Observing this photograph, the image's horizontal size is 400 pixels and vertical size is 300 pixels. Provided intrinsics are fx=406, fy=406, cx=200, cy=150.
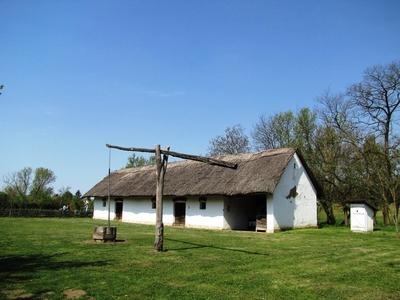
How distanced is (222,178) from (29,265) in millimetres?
18087

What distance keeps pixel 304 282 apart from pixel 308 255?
4.51 metres

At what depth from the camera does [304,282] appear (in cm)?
903

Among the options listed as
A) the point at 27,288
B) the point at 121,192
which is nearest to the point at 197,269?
the point at 27,288

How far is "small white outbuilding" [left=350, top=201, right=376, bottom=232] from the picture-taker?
2259 cm

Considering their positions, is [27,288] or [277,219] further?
[277,219]

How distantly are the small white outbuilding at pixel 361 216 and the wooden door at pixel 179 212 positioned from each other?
12420 millimetres

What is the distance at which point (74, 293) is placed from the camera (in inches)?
304

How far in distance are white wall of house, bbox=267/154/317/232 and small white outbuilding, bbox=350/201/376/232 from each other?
411cm

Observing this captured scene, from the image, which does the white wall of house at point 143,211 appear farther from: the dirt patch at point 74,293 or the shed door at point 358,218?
the dirt patch at point 74,293

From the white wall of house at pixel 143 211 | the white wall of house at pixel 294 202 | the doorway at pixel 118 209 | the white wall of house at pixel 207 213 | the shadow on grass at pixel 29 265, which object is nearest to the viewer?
the shadow on grass at pixel 29 265

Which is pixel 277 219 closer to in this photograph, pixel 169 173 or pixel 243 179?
pixel 243 179

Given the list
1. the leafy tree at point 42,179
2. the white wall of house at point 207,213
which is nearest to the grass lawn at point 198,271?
the white wall of house at point 207,213

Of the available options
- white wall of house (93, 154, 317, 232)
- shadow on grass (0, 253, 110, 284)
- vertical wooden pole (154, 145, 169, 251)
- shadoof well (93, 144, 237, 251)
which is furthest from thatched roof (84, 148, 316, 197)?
shadow on grass (0, 253, 110, 284)

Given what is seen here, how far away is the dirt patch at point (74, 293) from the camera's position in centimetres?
749
